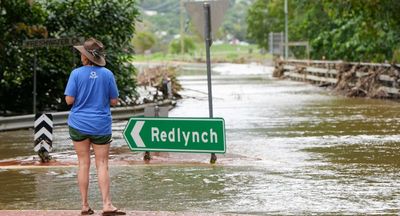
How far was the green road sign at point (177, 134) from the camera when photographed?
12.7 meters

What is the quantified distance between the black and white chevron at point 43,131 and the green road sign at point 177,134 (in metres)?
1.23

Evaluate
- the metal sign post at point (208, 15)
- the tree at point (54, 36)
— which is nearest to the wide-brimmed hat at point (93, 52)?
the metal sign post at point (208, 15)

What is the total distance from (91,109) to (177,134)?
4.23 m

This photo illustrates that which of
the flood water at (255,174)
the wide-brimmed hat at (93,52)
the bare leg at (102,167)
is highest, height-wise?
the wide-brimmed hat at (93,52)

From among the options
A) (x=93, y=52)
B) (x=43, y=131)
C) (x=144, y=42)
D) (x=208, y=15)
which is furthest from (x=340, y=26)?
(x=144, y=42)

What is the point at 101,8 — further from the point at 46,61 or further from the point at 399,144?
the point at 399,144

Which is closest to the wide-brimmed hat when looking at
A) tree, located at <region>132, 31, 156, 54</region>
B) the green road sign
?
the green road sign

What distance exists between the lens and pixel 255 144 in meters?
16.2

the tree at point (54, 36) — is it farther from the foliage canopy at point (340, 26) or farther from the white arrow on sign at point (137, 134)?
the white arrow on sign at point (137, 134)

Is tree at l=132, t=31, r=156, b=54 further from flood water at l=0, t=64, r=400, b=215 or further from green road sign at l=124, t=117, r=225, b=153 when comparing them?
green road sign at l=124, t=117, r=225, b=153

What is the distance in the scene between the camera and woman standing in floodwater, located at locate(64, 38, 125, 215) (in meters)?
8.77

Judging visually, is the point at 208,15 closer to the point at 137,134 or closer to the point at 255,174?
the point at 137,134

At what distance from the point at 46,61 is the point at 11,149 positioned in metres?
7.38

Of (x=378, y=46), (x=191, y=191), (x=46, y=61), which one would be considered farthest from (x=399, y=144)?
(x=378, y=46)
